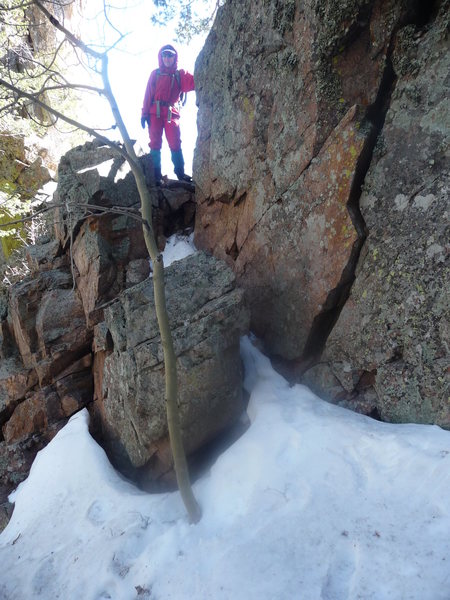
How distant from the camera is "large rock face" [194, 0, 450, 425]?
4.91m

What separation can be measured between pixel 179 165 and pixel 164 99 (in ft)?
5.10

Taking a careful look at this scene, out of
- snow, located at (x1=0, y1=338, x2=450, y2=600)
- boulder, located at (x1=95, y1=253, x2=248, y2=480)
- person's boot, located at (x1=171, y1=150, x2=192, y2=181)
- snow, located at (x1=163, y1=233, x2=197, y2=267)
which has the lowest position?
snow, located at (x1=0, y1=338, x2=450, y2=600)

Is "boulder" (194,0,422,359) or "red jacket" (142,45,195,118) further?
"red jacket" (142,45,195,118)

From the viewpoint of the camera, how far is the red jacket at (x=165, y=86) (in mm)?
9531

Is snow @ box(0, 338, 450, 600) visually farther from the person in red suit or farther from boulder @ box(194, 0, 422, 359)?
the person in red suit

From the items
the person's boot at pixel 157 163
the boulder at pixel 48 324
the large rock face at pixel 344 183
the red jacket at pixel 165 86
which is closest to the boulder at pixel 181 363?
the large rock face at pixel 344 183

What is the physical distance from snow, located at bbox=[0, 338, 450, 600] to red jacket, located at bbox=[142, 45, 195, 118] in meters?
7.52

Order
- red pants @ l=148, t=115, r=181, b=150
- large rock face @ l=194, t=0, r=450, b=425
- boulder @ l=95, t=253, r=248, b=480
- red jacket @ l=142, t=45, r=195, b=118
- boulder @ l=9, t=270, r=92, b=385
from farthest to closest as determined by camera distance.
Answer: red pants @ l=148, t=115, r=181, b=150, red jacket @ l=142, t=45, r=195, b=118, boulder @ l=9, t=270, r=92, b=385, boulder @ l=95, t=253, r=248, b=480, large rock face @ l=194, t=0, r=450, b=425

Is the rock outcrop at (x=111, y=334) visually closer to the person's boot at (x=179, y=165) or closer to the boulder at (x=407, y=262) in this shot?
the person's boot at (x=179, y=165)

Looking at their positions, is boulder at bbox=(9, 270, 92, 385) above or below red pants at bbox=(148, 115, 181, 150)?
below

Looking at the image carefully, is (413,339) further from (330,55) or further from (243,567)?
(330,55)

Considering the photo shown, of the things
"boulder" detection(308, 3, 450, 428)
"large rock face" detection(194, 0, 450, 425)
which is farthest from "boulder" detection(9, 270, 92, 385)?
"boulder" detection(308, 3, 450, 428)

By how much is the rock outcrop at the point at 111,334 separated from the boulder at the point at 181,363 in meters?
0.02

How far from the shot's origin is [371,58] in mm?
5633
